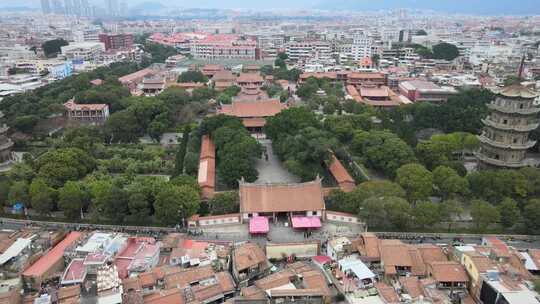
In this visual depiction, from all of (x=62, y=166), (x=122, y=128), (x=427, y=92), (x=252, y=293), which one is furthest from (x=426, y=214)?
(x=427, y=92)

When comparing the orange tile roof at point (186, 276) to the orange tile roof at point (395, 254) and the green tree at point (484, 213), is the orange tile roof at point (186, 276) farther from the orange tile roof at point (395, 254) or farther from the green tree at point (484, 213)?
the green tree at point (484, 213)

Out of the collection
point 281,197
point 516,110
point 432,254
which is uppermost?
point 516,110

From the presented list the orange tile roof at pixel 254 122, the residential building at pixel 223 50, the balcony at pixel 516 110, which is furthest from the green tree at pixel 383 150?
the residential building at pixel 223 50

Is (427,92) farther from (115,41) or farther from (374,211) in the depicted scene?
(115,41)

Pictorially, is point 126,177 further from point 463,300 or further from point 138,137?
point 463,300

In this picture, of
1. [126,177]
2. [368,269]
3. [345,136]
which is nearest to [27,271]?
[126,177]

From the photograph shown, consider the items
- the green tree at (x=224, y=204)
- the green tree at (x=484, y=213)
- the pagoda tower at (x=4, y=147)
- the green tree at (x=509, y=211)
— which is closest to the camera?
the green tree at (x=484, y=213)
